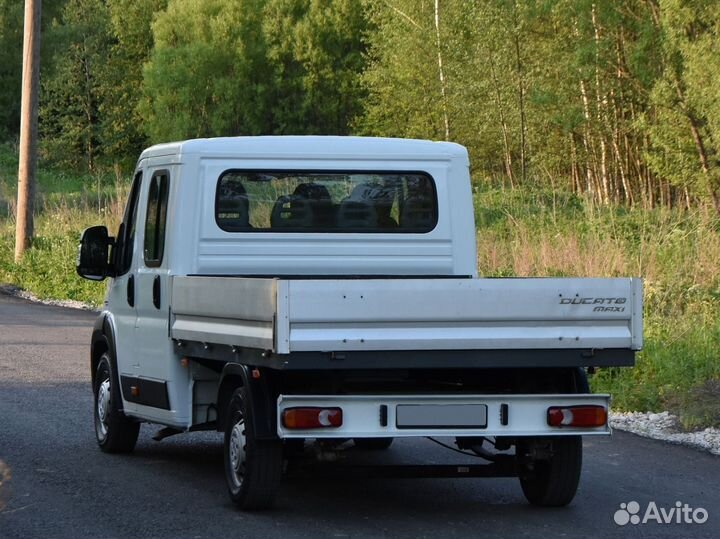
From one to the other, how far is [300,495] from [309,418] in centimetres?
135

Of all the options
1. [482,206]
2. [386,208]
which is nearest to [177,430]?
[386,208]

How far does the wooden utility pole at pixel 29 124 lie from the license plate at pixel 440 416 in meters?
21.7

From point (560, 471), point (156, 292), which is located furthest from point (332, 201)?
point (560, 471)

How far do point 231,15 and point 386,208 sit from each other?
71.7 metres

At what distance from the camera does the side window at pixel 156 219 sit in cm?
869

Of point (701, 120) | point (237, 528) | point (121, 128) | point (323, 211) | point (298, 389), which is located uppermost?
point (121, 128)

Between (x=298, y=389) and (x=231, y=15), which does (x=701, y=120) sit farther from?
(x=231, y=15)

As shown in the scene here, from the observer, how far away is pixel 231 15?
259 feet

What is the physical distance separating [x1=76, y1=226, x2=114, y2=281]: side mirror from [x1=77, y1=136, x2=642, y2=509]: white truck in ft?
0.03

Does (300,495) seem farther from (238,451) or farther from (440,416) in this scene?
(440,416)

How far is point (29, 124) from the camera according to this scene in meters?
27.7

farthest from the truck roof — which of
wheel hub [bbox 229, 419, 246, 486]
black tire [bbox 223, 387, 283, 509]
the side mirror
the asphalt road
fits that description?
the asphalt road

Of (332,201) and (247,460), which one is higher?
(332,201)

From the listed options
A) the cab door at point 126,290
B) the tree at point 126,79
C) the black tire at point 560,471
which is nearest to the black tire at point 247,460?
the black tire at point 560,471
